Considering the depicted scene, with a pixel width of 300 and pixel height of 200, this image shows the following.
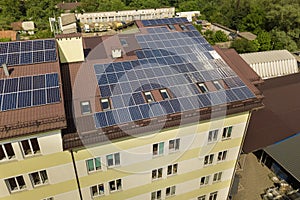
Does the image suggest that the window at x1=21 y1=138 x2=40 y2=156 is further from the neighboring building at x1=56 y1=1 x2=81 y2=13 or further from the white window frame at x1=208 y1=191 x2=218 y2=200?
the neighboring building at x1=56 y1=1 x2=81 y2=13

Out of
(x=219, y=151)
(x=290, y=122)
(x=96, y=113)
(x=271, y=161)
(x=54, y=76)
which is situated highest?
(x=54, y=76)

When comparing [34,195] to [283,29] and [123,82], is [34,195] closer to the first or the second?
[123,82]

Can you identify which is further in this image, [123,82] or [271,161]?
[271,161]

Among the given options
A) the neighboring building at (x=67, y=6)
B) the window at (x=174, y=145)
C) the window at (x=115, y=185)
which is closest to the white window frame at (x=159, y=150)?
the window at (x=174, y=145)

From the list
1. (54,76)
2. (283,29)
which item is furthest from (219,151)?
(283,29)

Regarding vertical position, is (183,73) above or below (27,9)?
above

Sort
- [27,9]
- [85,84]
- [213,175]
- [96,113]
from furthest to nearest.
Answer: [27,9]
[213,175]
[85,84]
[96,113]

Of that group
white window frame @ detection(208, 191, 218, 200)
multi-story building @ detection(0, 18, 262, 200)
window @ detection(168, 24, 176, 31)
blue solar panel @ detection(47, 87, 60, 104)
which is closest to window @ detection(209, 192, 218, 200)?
white window frame @ detection(208, 191, 218, 200)
